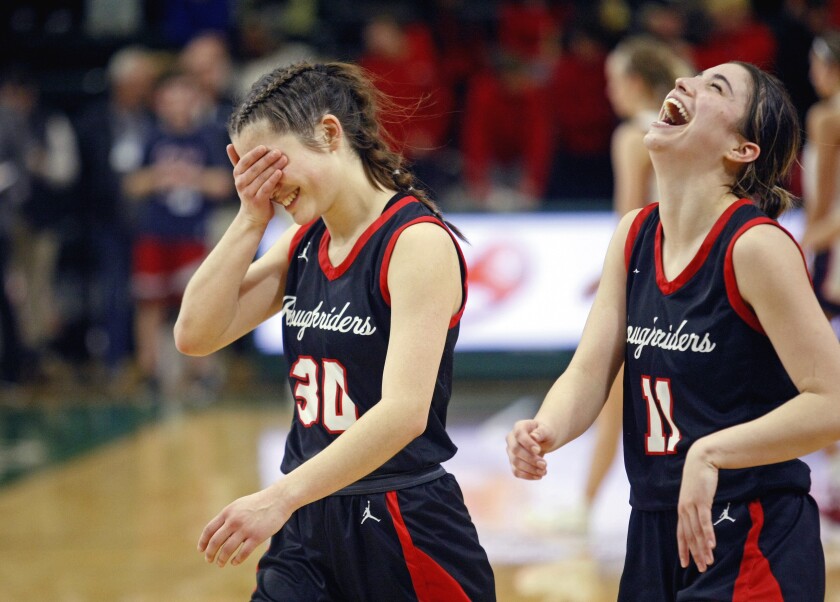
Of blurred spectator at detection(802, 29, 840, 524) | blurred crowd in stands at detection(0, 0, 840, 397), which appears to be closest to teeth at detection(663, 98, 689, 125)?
blurred spectator at detection(802, 29, 840, 524)

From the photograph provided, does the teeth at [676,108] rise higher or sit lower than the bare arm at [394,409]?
higher

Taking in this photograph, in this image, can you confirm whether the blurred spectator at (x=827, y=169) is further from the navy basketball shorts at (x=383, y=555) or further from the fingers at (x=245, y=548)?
the fingers at (x=245, y=548)

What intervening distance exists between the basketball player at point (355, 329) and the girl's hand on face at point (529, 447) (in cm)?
18

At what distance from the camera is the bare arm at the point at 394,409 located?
7.13ft

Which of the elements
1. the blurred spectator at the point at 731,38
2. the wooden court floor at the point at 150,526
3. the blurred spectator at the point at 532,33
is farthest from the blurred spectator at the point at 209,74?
the blurred spectator at the point at 731,38

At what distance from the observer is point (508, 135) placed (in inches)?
395

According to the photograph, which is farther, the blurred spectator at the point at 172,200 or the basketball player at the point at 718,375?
the blurred spectator at the point at 172,200

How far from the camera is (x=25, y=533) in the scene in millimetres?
5617

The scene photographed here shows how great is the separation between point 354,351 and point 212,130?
7.01 m

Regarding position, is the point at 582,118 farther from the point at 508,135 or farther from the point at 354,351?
the point at 354,351

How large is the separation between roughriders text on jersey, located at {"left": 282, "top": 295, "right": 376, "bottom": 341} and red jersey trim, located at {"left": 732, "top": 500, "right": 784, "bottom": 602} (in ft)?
2.70

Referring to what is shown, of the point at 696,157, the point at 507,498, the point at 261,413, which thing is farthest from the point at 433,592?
the point at 261,413

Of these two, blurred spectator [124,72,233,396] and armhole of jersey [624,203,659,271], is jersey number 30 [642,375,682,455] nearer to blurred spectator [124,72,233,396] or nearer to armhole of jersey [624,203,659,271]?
armhole of jersey [624,203,659,271]

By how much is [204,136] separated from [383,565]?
7.06 metres
